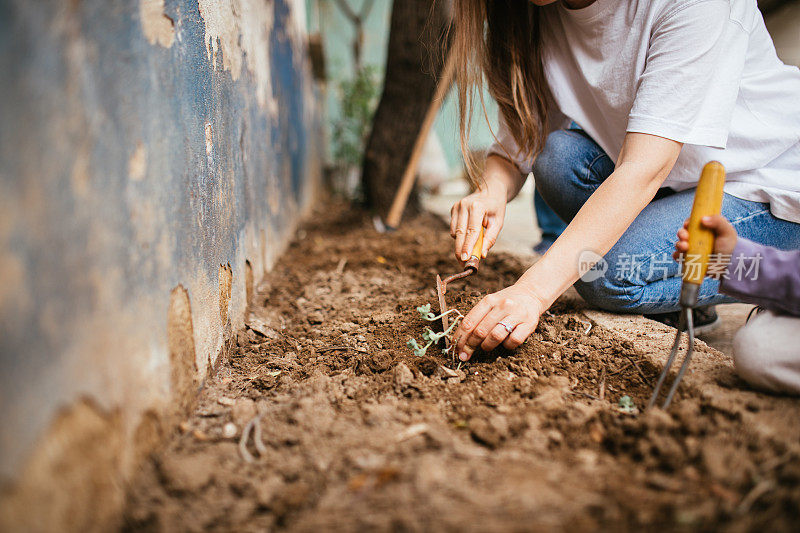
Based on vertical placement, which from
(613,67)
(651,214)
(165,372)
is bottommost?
(165,372)

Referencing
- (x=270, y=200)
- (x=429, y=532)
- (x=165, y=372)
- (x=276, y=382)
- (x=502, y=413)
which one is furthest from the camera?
(x=270, y=200)

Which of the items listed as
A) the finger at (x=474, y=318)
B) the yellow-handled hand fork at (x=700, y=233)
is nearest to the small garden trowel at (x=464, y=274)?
the finger at (x=474, y=318)

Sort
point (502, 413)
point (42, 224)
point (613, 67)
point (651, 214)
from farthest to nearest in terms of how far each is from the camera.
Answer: point (651, 214) → point (613, 67) → point (502, 413) → point (42, 224)

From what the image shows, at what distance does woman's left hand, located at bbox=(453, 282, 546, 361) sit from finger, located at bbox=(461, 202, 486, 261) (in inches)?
9.2

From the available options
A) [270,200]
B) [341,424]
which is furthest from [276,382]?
[270,200]

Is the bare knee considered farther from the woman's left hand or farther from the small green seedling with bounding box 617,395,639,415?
the woman's left hand

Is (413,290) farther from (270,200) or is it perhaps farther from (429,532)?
(429,532)

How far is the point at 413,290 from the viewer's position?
6.08ft

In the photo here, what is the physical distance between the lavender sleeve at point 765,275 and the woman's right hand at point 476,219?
2.02ft

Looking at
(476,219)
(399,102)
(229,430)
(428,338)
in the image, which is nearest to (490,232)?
(476,219)

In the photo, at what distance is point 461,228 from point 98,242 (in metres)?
0.99

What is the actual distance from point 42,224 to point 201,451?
0.51 m

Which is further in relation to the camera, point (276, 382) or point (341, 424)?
point (276, 382)

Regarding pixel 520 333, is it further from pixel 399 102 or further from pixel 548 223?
pixel 399 102
